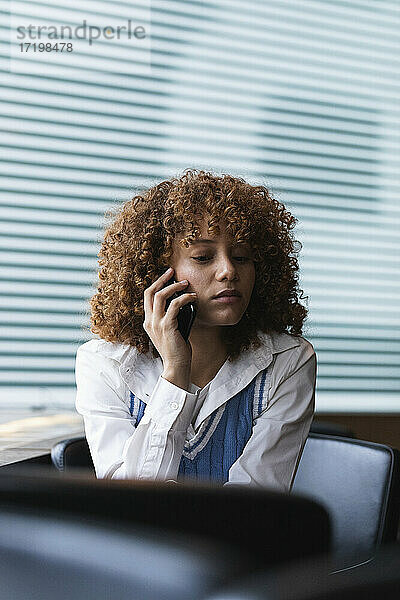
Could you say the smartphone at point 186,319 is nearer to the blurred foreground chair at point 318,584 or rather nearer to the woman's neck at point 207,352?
the woman's neck at point 207,352

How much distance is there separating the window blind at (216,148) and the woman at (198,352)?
1.33 metres

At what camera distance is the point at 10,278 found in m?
3.00


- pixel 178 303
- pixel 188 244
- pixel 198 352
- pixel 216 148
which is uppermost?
pixel 216 148

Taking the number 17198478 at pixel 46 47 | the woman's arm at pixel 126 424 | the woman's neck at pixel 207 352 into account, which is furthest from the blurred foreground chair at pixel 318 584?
the number 17198478 at pixel 46 47

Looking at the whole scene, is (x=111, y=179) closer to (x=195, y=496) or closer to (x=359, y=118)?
(x=359, y=118)

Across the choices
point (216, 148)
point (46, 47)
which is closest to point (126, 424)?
point (216, 148)

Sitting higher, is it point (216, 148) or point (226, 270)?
point (216, 148)

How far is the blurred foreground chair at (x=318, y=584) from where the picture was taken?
466 mm

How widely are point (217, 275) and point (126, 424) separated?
33cm

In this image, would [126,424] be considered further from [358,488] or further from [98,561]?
[98,561]

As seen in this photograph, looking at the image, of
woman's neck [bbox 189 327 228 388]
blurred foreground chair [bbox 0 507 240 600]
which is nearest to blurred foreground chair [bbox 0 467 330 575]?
blurred foreground chair [bbox 0 507 240 600]

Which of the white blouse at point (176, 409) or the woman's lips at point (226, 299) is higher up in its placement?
the woman's lips at point (226, 299)

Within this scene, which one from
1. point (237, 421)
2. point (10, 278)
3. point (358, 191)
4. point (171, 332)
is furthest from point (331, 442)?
point (358, 191)

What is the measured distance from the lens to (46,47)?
3.08 metres
